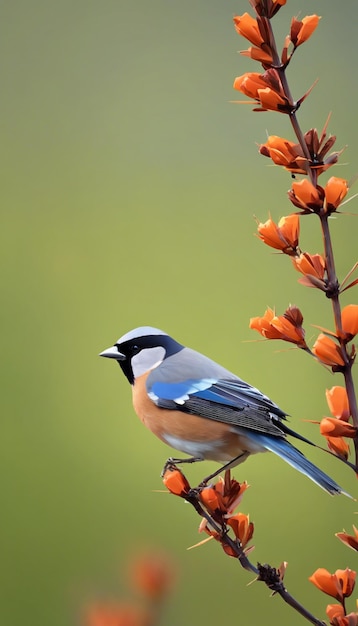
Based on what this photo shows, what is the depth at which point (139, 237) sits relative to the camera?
7.67ft

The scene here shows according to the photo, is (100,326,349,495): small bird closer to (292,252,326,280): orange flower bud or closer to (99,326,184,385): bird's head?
(99,326,184,385): bird's head

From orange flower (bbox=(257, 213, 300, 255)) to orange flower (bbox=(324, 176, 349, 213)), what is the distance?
1.1 inches

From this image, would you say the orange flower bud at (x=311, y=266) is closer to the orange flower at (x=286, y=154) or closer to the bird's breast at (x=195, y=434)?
the orange flower at (x=286, y=154)

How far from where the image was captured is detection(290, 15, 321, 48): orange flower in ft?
1.78

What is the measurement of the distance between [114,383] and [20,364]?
0.28 m

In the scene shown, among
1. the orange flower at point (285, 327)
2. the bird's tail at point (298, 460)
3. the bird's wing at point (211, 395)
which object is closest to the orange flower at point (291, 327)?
the orange flower at point (285, 327)

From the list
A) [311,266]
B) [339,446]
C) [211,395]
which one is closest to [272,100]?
[311,266]

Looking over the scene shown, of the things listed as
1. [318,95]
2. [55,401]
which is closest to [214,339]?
[55,401]

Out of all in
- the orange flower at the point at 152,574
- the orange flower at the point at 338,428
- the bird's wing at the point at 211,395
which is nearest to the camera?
the orange flower at the point at 338,428

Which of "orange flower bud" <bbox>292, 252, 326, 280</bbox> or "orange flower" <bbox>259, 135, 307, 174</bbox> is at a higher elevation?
"orange flower" <bbox>259, 135, 307, 174</bbox>

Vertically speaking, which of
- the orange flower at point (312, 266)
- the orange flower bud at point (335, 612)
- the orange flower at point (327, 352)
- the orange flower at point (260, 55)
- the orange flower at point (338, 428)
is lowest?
the orange flower bud at point (335, 612)

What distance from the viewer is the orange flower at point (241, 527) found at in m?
0.58

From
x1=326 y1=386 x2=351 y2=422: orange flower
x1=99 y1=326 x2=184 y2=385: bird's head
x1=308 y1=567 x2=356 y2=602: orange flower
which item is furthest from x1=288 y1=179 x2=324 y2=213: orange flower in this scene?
x1=99 y1=326 x2=184 y2=385: bird's head

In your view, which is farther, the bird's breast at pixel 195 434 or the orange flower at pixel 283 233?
the bird's breast at pixel 195 434
